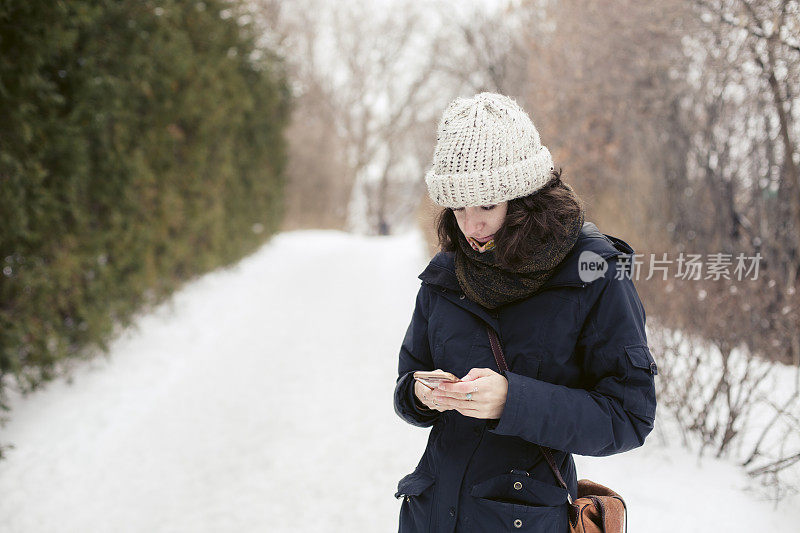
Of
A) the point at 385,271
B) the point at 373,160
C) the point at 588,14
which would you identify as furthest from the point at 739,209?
the point at 373,160

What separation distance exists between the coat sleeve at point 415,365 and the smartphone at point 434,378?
22 cm

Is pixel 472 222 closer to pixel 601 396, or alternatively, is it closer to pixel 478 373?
pixel 478 373

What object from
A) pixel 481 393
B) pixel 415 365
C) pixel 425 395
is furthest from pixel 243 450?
pixel 481 393

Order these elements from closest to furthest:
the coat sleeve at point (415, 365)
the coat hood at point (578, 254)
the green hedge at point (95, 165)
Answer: the coat hood at point (578, 254) → the coat sleeve at point (415, 365) → the green hedge at point (95, 165)

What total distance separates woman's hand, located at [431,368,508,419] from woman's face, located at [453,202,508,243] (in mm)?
398

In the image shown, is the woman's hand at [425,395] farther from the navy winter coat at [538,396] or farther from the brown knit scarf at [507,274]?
the brown knit scarf at [507,274]

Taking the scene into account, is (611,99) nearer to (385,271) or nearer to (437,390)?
(385,271)

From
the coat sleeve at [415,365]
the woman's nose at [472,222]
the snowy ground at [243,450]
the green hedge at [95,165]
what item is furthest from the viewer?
the green hedge at [95,165]

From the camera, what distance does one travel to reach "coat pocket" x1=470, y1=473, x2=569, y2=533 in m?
1.44

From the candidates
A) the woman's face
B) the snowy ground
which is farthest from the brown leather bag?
the snowy ground

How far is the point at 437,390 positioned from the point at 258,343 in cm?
577

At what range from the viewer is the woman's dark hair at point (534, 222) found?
1498 mm

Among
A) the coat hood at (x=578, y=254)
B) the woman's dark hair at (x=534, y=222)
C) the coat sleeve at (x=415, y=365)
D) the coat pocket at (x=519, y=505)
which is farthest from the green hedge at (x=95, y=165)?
the coat pocket at (x=519, y=505)

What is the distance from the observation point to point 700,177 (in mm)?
6312
